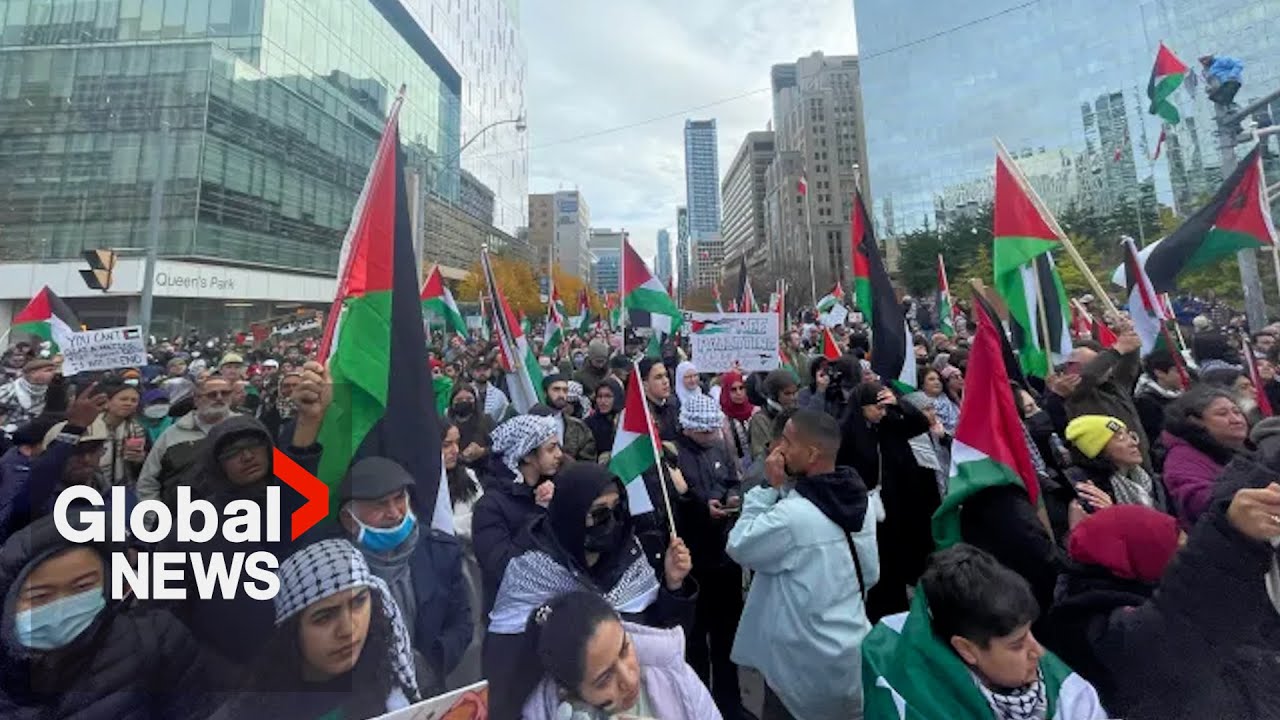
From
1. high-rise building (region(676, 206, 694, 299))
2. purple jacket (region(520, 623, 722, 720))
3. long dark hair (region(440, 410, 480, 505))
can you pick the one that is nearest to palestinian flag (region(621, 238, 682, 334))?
long dark hair (region(440, 410, 480, 505))

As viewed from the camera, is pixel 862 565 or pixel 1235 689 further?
pixel 862 565

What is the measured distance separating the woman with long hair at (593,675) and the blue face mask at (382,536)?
28.9 inches

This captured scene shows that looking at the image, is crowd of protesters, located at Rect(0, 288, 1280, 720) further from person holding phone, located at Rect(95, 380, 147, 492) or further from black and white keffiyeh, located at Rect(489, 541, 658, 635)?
person holding phone, located at Rect(95, 380, 147, 492)

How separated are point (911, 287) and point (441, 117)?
138 feet

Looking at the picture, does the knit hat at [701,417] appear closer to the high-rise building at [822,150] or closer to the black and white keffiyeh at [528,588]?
the black and white keffiyeh at [528,588]

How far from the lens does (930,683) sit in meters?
1.68

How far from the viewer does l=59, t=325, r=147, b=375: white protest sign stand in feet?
21.9

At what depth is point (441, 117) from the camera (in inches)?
2200

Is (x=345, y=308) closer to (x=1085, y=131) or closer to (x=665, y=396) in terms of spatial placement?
(x=665, y=396)

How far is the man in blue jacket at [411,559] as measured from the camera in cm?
229

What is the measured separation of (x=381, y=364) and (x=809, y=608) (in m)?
2.01

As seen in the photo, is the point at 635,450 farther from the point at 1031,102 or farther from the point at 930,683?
the point at 1031,102

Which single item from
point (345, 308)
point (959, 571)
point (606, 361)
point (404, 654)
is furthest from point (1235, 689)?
point (606, 361)

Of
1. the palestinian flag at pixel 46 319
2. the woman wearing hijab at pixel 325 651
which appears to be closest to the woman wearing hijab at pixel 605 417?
the woman wearing hijab at pixel 325 651
